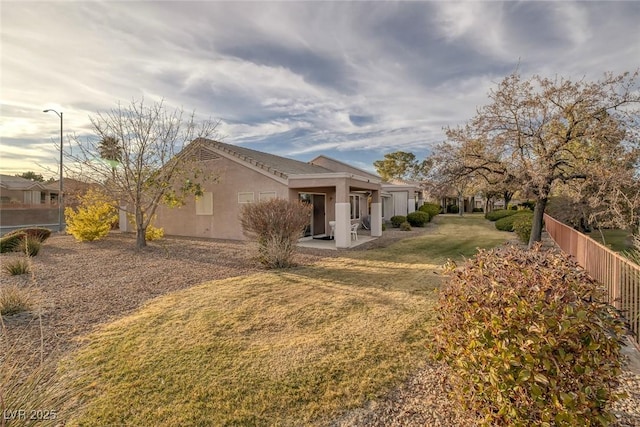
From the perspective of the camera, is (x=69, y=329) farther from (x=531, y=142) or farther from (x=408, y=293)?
(x=531, y=142)

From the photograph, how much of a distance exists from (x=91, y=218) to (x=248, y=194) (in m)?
7.80

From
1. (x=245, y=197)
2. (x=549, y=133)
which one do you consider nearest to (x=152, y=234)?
(x=245, y=197)

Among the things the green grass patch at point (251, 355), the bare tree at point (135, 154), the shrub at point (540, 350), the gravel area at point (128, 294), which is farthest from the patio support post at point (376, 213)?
the shrub at point (540, 350)

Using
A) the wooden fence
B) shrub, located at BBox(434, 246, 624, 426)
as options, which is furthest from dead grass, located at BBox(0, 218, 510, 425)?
the wooden fence

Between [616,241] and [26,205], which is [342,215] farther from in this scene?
[26,205]

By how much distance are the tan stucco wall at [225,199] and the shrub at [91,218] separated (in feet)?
12.5

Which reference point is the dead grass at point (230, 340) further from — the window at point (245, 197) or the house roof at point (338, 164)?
the house roof at point (338, 164)

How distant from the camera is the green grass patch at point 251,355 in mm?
3393

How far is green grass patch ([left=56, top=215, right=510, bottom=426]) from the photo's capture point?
3.39 meters

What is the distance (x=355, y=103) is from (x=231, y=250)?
10.3 m

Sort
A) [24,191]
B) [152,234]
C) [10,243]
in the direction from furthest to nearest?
1. [24,191]
2. [152,234]
3. [10,243]

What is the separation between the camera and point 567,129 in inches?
456

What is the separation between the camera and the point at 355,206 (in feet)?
69.2

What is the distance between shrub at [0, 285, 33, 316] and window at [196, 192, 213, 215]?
1137 cm
